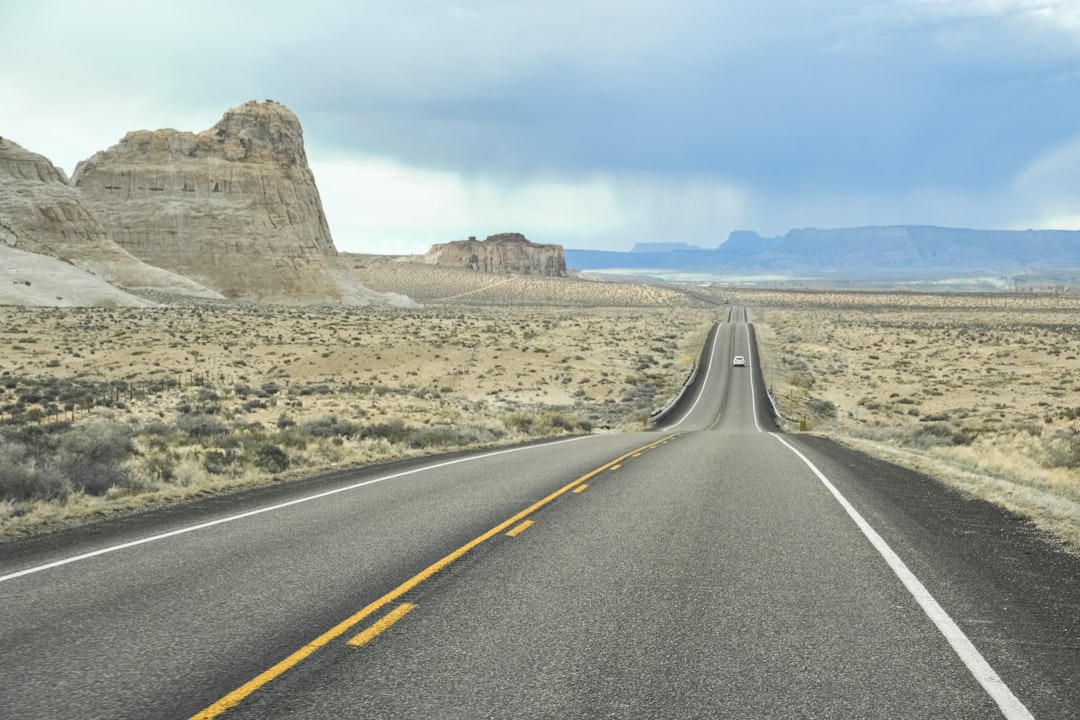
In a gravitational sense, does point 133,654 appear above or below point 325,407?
above

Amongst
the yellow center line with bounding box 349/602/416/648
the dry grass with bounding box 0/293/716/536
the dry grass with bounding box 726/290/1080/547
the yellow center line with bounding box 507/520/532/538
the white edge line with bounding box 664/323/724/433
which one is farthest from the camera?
the white edge line with bounding box 664/323/724/433

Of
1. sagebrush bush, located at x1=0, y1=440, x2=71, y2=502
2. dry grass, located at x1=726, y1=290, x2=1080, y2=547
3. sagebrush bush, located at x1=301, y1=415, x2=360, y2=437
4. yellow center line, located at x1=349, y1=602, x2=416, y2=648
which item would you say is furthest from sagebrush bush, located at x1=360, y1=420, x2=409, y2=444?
yellow center line, located at x1=349, y1=602, x2=416, y2=648

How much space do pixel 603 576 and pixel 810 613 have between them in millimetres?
1822

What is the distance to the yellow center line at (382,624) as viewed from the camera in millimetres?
5434

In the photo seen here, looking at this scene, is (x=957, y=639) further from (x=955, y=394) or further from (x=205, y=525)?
(x=955, y=394)

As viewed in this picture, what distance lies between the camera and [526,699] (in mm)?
4531

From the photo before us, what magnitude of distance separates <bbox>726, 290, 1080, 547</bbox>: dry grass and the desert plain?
17 cm

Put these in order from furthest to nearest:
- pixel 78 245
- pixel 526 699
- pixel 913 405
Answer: pixel 78 245, pixel 913 405, pixel 526 699

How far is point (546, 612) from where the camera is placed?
6.10 meters

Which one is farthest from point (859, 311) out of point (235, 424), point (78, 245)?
point (235, 424)

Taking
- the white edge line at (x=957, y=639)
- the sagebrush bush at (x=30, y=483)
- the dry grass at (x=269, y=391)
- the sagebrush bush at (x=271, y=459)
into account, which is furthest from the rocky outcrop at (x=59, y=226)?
the white edge line at (x=957, y=639)

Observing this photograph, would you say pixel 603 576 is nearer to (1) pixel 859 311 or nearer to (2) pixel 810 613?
(2) pixel 810 613

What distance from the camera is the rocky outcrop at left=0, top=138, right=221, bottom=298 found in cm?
9269

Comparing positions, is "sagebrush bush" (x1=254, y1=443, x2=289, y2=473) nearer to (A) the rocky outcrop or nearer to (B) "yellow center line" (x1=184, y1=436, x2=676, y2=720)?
(B) "yellow center line" (x1=184, y1=436, x2=676, y2=720)
